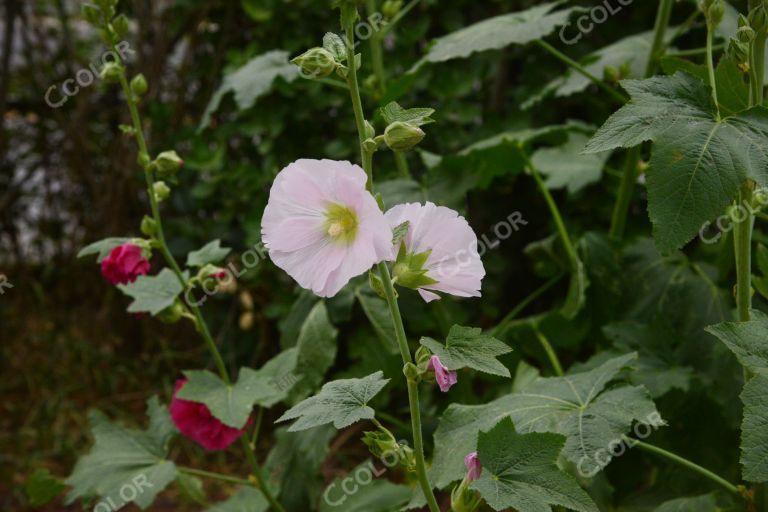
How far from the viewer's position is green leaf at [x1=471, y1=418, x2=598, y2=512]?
3.18 feet

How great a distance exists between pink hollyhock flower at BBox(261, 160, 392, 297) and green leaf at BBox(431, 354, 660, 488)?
41cm

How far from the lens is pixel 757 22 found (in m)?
1.08

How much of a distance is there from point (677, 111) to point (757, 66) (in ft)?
0.59

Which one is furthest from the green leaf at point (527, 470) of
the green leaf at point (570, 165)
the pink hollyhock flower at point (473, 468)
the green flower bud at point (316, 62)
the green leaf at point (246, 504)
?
the green leaf at point (570, 165)

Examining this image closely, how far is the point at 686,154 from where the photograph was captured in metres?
0.97

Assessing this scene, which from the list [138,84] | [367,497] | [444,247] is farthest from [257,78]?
[444,247]

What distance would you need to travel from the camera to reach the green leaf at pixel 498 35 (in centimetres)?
165

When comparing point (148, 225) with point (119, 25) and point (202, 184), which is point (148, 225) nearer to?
point (119, 25)

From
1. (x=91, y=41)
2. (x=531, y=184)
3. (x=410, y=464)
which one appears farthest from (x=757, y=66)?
(x=91, y=41)

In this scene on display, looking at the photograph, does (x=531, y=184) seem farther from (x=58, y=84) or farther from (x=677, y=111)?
(x=58, y=84)

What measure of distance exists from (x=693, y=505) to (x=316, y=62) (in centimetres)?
95

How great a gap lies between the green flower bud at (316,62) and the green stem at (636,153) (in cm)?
92

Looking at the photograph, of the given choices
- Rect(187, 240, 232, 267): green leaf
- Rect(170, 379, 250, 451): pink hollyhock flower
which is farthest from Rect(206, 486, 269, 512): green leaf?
Rect(187, 240, 232, 267): green leaf

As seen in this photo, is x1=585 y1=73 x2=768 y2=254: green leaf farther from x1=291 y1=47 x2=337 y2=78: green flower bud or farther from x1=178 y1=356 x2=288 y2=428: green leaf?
x1=178 y1=356 x2=288 y2=428: green leaf
